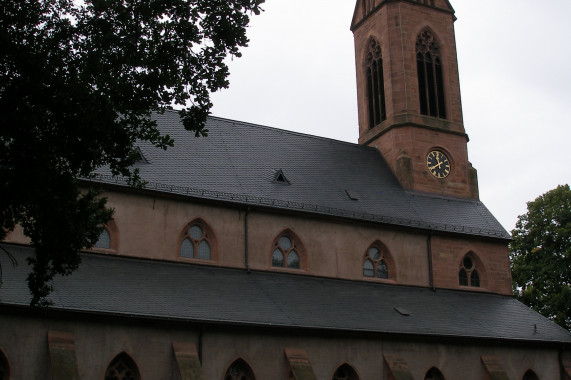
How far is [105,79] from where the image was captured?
12.8 metres

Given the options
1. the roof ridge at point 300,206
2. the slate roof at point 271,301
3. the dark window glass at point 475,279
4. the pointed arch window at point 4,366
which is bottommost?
the pointed arch window at point 4,366

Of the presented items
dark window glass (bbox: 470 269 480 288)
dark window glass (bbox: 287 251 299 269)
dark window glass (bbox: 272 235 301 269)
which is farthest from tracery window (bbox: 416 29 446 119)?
dark window glass (bbox: 287 251 299 269)

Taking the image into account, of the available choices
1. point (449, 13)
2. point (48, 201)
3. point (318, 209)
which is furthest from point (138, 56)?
point (449, 13)

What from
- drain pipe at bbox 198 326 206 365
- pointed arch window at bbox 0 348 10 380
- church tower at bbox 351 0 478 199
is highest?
church tower at bbox 351 0 478 199

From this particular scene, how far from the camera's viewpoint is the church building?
64.2ft

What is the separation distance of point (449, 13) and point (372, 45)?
3.97 m

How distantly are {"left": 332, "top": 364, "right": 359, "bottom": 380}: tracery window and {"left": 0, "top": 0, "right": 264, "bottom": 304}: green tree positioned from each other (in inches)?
411

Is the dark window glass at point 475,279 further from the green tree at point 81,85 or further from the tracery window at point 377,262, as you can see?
the green tree at point 81,85

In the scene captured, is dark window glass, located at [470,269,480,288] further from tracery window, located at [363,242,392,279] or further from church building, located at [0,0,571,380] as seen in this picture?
tracery window, located at [363,242,392,279]

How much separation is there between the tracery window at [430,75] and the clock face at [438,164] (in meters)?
2.10

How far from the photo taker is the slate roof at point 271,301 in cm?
1986

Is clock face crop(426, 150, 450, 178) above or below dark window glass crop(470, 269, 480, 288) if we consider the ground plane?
above

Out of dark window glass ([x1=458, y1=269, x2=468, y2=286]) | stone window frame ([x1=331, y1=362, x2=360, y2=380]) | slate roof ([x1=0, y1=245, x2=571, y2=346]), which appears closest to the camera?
slate roof ([x1=0, y1=245, x2=571, y2=346])

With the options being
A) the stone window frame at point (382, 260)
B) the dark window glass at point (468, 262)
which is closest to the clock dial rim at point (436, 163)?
the dark window glass at point (468, 262)
